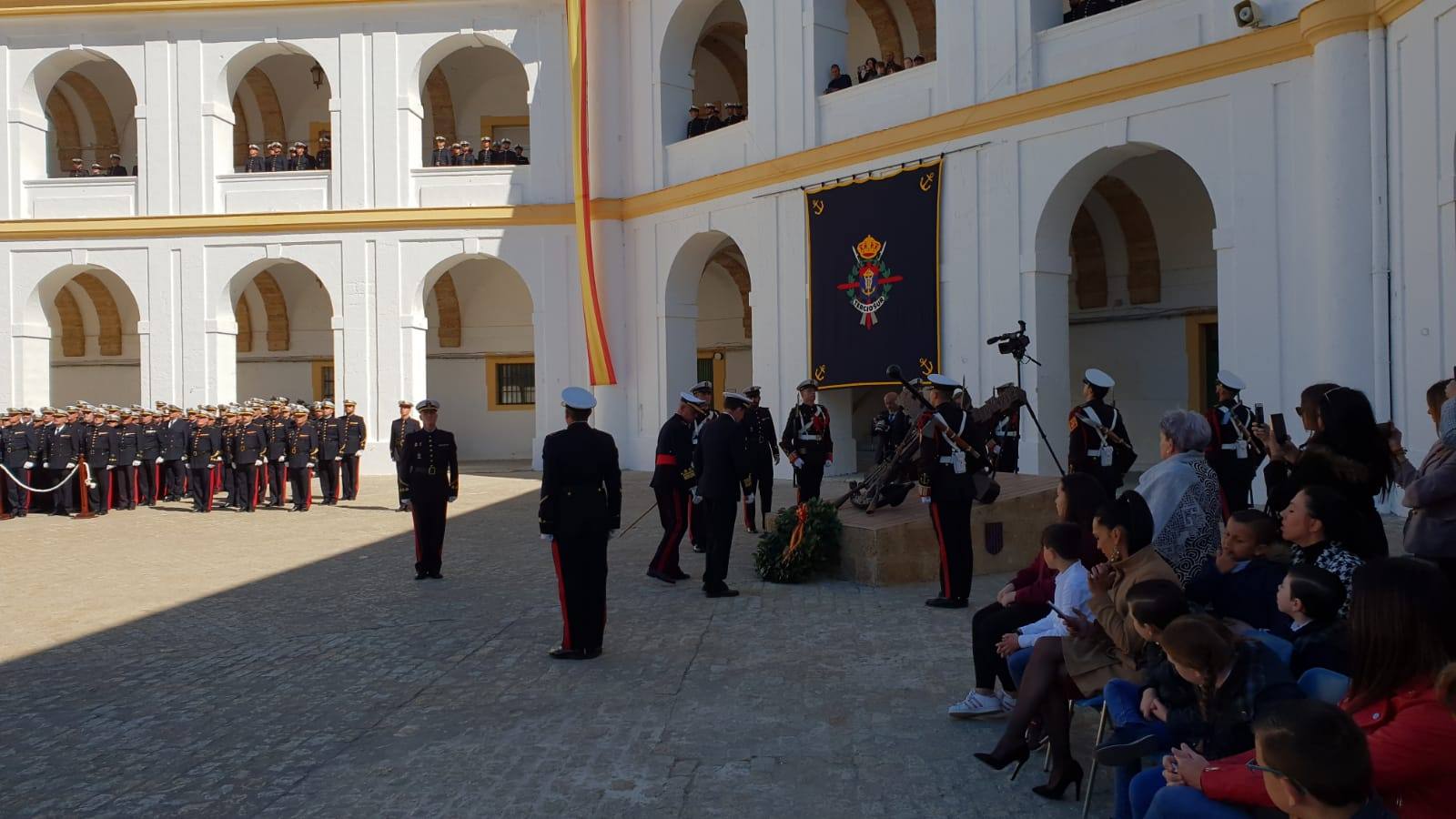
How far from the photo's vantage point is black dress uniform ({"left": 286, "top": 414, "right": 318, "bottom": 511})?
1659 cm

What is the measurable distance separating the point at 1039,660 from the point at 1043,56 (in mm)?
12456

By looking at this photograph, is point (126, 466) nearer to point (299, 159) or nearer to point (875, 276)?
point (299, 159)

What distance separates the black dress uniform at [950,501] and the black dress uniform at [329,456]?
38.1 ft

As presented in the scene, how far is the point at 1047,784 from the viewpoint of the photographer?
14.9ft

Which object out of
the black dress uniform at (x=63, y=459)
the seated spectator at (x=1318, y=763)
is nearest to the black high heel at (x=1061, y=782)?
the seated spectator at (x=1318, y=763)

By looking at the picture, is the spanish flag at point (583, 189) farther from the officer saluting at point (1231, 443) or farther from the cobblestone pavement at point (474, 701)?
→ the officer saluting at point (1231, 443)

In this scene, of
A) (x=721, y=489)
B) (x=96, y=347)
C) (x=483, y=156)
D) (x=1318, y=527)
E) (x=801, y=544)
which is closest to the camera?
(x=1318, y=527)

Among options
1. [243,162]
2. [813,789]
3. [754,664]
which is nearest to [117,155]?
[243,162]

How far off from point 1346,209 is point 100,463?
54.5 ft

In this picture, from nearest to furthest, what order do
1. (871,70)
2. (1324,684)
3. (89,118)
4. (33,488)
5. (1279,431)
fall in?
(1324,684) → (1279,431) → (33,488) → (871,70) → (89,118)

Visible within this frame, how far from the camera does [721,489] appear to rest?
9102 millimetres

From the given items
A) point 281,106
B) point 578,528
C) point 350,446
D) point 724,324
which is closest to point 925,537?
point 578,528

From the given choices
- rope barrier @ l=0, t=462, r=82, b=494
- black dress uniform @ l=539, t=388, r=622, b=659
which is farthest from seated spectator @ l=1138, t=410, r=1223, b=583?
rope barrier @ l=0, t=462, r=82, b=494

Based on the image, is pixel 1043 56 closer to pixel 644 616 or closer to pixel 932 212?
pixel 932 212
